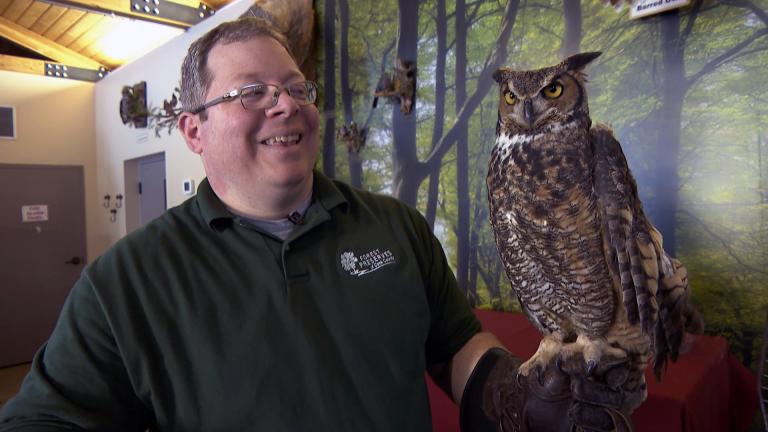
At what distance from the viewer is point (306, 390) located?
873mm

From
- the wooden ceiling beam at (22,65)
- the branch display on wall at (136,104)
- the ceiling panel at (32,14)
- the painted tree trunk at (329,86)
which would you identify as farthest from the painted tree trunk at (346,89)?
the wooden ceiling beam at (22,65)

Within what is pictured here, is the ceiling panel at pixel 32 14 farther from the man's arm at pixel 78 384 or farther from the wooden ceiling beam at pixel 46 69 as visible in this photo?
the man's arm at pixel 78 384

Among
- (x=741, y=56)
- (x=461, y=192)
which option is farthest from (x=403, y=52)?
(x=741, y=56)

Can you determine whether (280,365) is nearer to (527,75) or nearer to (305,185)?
(305,185)

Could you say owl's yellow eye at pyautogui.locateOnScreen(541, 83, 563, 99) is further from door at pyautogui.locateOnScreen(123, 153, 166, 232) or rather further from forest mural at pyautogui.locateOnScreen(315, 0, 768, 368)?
door at pyautogui.locateOnScreen(123, 153, 166, 232)

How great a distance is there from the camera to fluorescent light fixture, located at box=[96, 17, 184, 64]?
163 inches

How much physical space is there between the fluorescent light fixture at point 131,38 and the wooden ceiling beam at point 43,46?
392 mm

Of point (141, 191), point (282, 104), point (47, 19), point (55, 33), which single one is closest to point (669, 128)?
point (282, 104)

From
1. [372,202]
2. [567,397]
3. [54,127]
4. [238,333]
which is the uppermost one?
[54,127]

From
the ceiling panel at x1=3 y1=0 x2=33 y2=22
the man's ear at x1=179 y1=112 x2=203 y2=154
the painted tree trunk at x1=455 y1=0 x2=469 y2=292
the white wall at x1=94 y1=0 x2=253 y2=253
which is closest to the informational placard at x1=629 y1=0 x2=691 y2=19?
the painted tree trunk at x1=455 y1=0 x2=469 y2=292

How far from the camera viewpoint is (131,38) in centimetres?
448

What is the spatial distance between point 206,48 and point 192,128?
18 cm

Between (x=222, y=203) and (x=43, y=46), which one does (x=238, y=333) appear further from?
(x=43, y=46)

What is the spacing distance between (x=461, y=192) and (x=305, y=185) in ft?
4.00
